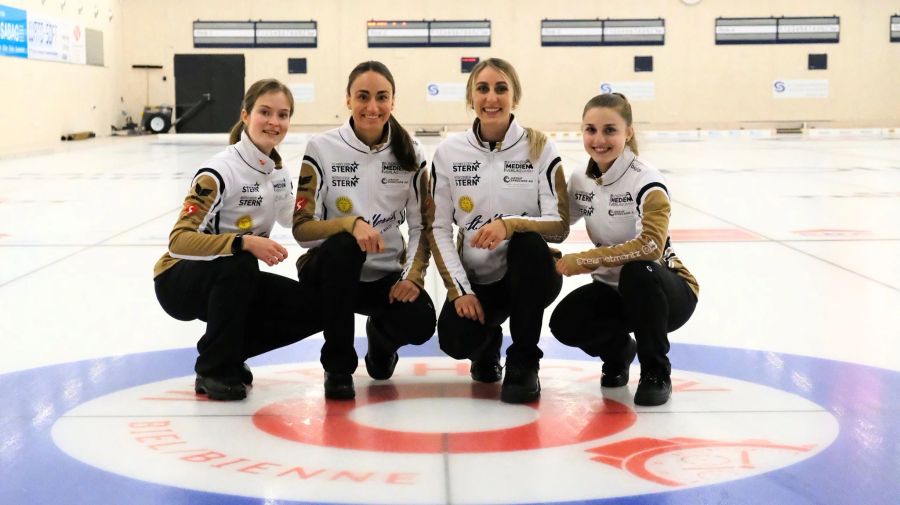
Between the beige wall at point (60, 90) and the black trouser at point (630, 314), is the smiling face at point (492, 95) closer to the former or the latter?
the black trouser at point (630, 314)

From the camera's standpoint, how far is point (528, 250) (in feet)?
9.95

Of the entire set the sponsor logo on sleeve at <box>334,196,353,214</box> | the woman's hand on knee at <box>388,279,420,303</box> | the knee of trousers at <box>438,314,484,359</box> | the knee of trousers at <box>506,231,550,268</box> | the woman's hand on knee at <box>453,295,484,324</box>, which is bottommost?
the knee of trousers at <box>438,314,484,359</box>

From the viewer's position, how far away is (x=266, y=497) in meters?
2.18

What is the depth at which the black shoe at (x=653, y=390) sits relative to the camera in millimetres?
2902

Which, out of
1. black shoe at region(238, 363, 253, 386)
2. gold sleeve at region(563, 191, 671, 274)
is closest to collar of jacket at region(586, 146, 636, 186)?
gold sleeve at region(563, 191, 671, 274)

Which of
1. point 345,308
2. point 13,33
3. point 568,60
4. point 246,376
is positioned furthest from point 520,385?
point 568,60

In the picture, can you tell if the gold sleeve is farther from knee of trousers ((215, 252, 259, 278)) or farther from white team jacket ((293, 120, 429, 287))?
knee of trousers ((215, 252, 259, 278))

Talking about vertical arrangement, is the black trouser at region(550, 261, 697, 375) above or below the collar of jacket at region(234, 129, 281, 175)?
below

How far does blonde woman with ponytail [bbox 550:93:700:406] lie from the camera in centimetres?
297

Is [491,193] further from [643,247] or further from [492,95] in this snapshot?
[643,247]

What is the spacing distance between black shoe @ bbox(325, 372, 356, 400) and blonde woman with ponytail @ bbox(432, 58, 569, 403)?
340 mm

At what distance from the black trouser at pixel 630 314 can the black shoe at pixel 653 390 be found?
0.02 m

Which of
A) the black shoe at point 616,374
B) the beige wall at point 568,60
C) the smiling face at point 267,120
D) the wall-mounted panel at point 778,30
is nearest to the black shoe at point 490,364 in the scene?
the black shoe at point 616,374

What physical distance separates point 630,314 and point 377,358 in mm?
819
